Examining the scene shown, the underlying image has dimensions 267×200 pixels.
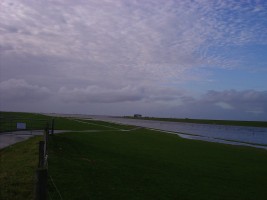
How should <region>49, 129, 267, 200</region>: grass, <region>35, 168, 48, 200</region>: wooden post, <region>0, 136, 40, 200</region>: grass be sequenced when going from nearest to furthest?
<region>35, 168, 48, 200</region>: wooden post
<region>0, 136, 40, 200</region>: grass
<region>49, 129, 267, 200</region>: grass

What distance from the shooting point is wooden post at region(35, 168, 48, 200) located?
6.35 metres

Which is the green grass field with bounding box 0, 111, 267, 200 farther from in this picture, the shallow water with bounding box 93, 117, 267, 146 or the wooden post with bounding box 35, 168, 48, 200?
the shallow water with bounding box 93, 117, 267, 146

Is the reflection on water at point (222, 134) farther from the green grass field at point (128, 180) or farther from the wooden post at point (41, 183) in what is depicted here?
the wooden post at point (41, 183)

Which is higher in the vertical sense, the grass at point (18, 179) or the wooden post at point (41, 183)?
the wooden post at point (41, 183)

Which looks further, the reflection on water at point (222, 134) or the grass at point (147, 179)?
the reflection on water at point (222, 134)

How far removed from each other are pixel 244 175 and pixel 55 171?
11.4 metres

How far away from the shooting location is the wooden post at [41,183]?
635 cm

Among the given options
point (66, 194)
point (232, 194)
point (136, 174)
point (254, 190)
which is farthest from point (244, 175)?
point (66, 194)

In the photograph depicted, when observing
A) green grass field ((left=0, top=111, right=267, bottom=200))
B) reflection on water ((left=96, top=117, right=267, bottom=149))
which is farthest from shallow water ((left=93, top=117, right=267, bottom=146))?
green grass field ((left=0, top=111, right=267, bottom=200))

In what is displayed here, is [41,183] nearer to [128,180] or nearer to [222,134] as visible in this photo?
[128,180]

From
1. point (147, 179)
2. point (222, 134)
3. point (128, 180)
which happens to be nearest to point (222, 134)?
point (222, 134)

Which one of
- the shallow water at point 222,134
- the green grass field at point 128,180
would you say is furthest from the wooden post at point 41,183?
the shallow water at point 222,134

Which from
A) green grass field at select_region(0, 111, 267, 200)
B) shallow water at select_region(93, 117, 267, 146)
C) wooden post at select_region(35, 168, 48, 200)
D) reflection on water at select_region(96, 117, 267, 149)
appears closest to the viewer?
wooden post at select_region(35, 168, 48, 200)

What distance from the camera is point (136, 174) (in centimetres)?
1702
